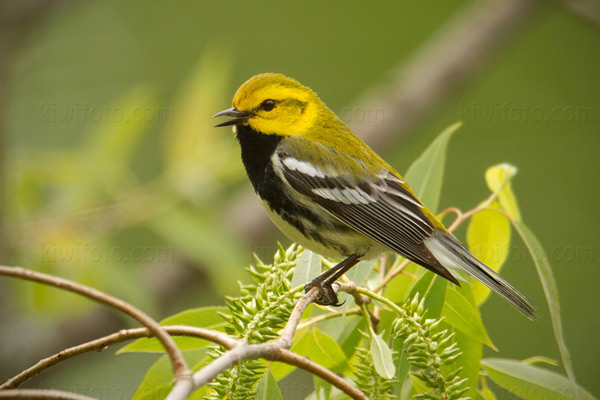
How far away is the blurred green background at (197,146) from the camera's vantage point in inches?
121

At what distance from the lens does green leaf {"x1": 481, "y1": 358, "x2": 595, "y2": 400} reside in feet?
5.27

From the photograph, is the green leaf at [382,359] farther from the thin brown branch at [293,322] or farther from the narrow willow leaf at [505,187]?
the narrow willow leaf at [505,187]

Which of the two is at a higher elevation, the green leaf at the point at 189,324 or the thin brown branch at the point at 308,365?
the green leaf at the point at 189,324

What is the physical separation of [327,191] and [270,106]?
0.44 meters

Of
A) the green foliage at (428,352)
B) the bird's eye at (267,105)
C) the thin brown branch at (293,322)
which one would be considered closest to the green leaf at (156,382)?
the thin brown branch at (293,322)

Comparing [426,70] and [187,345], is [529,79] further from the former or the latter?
[187,345]

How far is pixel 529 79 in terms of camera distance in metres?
7.43

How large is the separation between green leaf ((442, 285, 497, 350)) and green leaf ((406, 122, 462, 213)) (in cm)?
50

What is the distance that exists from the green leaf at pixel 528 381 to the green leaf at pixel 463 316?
14 cm

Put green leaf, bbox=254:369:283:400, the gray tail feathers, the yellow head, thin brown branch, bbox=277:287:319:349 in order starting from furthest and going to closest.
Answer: the yellow head < the gray tail feathers < green leaf, bbox=254:369:283:400 < thin brown branch, bbox=277:287:319:349

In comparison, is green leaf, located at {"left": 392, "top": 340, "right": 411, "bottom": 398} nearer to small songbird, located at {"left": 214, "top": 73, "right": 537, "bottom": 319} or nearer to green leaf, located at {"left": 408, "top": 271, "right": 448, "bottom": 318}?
green leaf, located at {"left": 408, "top": 271, "right": 448, "bottom": 318}

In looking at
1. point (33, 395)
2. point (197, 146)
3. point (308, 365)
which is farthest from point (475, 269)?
point (197, 146)

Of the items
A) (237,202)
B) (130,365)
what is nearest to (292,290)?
(237,202)

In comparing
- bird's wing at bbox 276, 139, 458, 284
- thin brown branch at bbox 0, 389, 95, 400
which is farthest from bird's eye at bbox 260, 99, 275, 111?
thin brown branch at bbox 0, 389, 95, 400
